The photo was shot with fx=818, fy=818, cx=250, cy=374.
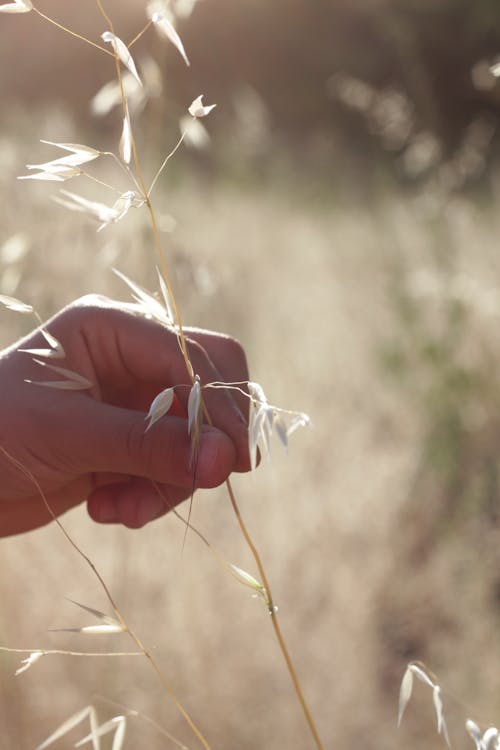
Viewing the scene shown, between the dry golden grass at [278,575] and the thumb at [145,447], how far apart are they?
0.38 meters

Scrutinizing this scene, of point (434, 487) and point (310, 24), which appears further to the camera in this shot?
point (310, 24)

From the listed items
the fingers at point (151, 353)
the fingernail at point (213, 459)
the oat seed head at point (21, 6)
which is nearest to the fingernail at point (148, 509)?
the fingers at point (151, 353)

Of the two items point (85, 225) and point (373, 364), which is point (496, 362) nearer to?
point (373, 364)

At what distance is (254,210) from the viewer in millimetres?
5055

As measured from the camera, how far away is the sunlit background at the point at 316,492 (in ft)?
5.55

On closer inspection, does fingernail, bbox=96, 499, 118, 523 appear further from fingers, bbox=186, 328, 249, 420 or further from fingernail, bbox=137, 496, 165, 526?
fingers, bbox=186, 328, 249, 420

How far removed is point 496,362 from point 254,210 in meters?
2.71

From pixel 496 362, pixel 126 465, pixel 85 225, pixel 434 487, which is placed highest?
pixel 85 225

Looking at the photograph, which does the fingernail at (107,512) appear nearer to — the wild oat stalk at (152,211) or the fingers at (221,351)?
the fingers at (221,351)

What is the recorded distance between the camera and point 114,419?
80 centimetres

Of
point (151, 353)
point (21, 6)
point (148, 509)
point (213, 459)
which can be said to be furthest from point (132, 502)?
point (21, 6)

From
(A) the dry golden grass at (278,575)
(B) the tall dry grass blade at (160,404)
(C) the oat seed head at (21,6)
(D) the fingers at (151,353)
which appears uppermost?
(C) the oat seed head at (21,6)

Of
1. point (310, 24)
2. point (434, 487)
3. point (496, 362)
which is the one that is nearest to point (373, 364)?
point (496, 362)

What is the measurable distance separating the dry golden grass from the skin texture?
227 millimetres
